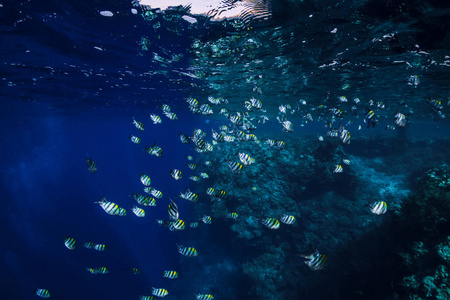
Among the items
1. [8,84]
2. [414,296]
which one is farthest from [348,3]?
[8,84]

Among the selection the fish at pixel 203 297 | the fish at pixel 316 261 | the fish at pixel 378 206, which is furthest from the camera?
the fish at pixel 203 297

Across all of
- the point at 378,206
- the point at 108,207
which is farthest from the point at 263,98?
the point at 108,207

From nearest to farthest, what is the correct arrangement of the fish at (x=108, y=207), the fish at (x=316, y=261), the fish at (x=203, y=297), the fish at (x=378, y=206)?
1. the fish at (x=316, y=261)
2. the fish at (x=378, y=206)
3. the fish at (x=108, y=207)
4. the fish at (x=203, y=297)

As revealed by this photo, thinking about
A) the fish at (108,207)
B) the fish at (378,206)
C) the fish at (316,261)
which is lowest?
the fish at (108,207)

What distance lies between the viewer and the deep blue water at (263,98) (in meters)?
9.20

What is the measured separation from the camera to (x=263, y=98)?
26875 millimetres

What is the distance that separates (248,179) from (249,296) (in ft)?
28.0

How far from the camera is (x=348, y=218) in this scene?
14289mm

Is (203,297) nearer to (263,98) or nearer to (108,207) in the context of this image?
(108,207)

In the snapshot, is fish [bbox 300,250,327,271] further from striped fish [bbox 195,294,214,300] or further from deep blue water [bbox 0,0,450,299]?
Result: striped fish [bbox 195,294,214,300]

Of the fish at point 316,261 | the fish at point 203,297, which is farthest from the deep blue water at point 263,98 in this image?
the fish at point 203,297

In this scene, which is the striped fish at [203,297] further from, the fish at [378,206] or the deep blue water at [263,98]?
the fish at [378,206]

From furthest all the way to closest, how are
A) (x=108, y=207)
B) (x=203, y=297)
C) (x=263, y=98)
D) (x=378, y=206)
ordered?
(x=263, y=98)
(x=203, y=297)
(x=108, y=207)
(x=378, y=206)

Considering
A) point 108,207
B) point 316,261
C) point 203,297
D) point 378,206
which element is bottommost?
point 203,297
